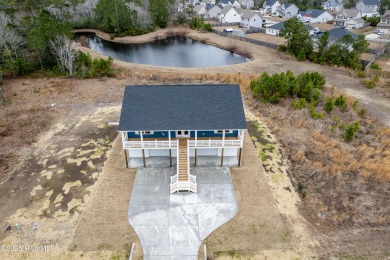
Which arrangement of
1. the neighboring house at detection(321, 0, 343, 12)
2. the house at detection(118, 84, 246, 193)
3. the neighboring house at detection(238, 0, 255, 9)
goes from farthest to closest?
the neighboring house at detection(238, 0, 255, 9)
the neighboring house at detection(321, 0, 343, 12)
the house at detection(118, 84, 246, 193)

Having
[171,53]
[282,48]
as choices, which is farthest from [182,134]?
[171,53]

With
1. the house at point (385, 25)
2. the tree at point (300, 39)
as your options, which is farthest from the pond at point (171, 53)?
the house at point (385, 25)

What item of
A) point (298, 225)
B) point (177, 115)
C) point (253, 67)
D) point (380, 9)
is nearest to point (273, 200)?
point (298, 225)

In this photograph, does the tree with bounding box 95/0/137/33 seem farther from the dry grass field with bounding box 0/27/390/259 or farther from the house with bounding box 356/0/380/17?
the house with bounding box 356/0/380/17

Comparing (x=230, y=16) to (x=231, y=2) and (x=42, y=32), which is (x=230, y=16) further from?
(x=42, y=32)

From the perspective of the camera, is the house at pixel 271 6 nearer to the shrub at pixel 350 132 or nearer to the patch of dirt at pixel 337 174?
the patch of dirt at pixel 337 174

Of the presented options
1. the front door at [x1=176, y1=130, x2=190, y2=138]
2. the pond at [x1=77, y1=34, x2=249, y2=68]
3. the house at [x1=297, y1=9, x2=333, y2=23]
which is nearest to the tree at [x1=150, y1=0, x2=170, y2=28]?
the pond at [x1=77, y1=34, x2=249, y2=68]

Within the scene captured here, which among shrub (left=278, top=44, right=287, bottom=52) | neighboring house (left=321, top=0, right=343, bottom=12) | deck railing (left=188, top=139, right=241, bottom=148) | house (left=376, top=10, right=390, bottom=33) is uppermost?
neighboring house (left=321, top=0, right=343, bottom=12)

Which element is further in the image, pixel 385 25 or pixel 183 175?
pixel 385 25

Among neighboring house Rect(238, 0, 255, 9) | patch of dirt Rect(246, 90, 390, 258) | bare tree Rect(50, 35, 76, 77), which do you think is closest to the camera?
patch of dirt Rect(246, 90, 390, 258)
